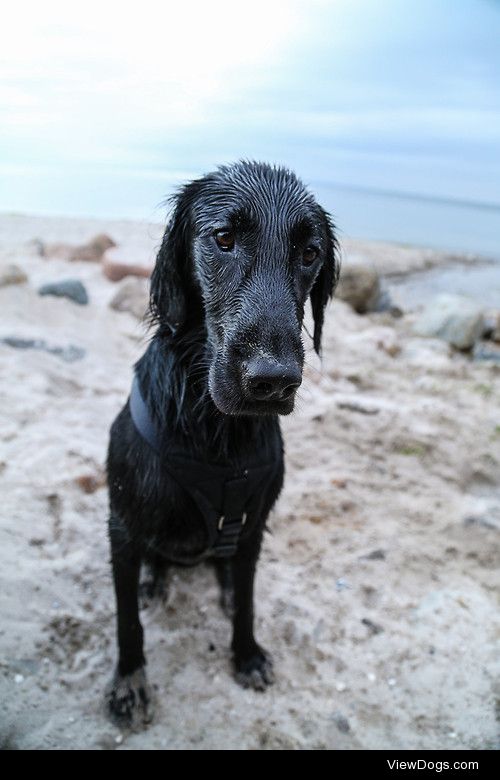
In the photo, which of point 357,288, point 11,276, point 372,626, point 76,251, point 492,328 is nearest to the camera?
point 372,626

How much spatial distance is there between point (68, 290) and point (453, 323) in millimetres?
4333

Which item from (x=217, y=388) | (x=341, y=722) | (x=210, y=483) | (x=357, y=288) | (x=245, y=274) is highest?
(x=245, y=274)

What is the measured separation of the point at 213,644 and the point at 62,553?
2.85 ft

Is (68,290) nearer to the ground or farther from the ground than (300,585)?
farther from the ground

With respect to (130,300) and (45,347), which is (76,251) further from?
(45,347)

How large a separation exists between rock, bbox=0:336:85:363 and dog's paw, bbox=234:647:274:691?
9.66 feet

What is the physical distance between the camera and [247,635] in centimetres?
273

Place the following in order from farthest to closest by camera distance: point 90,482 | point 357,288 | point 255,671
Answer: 1. point 357,288
2. point 90,482
3. point 255,671

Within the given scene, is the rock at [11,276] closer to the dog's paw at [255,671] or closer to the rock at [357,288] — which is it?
the rock at [357,288]

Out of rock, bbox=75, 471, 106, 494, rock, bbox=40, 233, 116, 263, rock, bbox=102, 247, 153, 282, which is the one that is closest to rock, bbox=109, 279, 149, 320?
rock, bbox=102, 247, 153, 282

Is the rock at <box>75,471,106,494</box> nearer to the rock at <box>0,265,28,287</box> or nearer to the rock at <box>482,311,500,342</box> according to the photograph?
the rock at <box>0,265,28,287</box>

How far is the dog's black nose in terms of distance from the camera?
174 cm

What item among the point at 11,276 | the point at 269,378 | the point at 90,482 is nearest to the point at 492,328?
the point at 11,276
